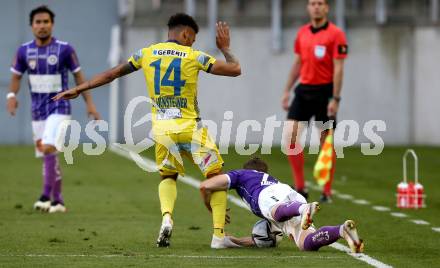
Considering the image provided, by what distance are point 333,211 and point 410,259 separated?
14.6 feet

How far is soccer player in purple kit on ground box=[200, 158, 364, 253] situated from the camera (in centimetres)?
1035

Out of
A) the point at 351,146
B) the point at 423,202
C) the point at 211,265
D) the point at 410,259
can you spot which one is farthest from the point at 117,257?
the point at 351,146

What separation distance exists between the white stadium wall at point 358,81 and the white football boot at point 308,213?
19773 millimetres

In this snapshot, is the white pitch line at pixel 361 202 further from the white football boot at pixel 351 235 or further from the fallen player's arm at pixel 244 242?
the white football boot at pixel 351 235

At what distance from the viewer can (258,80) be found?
3038cm

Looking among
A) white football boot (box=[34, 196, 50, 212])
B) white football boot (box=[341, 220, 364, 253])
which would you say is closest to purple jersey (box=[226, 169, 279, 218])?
white football boot (box=[341, 220, 364, 253])

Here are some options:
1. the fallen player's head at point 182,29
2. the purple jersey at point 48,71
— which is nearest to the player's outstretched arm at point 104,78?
the fallen player's head at point 182,29

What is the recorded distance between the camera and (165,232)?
36.2ft

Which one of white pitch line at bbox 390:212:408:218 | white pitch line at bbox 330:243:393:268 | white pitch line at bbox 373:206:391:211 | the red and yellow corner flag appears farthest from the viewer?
the red and yellow corner flag

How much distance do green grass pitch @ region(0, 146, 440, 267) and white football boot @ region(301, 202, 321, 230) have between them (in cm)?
27

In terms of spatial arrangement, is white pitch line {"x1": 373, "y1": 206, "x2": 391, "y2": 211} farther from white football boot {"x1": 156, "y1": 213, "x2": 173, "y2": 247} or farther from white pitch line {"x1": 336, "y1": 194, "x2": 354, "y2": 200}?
white football boot {"x1": 156, "y1": 213, "x2": 173, "y2": 247}

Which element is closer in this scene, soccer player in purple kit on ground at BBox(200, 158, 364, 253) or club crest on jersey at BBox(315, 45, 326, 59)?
soccer player in purple kit on ground at BBox(200, 158, 364, 253)

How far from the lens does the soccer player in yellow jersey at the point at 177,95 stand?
11.1m

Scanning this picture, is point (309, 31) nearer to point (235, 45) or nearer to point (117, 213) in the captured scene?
point (117, 213)
